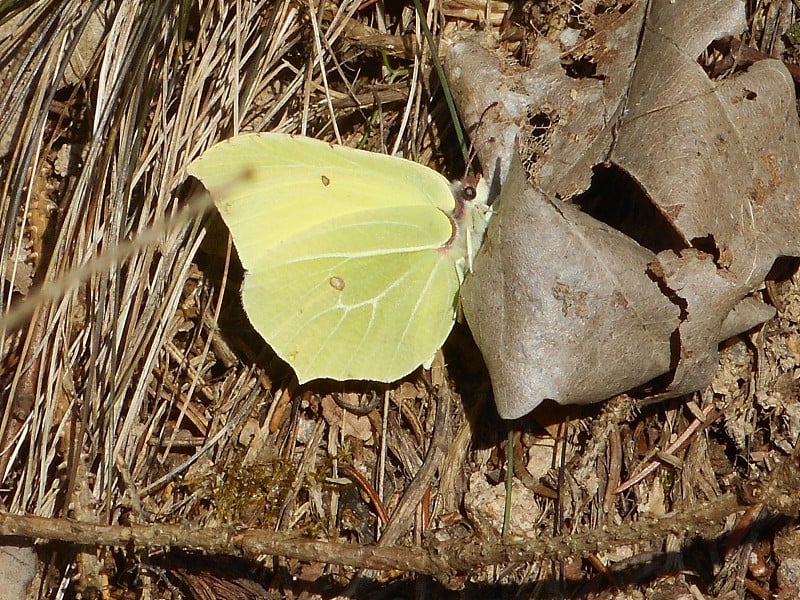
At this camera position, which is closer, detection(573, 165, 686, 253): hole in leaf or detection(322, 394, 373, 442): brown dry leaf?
detection(573, 165, 686, 253): hole in leaf

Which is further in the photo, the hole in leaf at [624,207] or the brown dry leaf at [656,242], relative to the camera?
the hole in leaf at [624,207]

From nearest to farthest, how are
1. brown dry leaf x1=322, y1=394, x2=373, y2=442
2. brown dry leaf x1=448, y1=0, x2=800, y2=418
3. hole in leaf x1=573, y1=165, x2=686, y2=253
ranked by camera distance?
brown dry leaf x1=448, y1=0, x2=800, y2=418, hole in leaf x1=573, y1=165, x2=686, y2=253, brown dry leaf x1=322, y1=394, x2=373, y2=442

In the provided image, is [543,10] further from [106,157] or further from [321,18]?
[106,157]

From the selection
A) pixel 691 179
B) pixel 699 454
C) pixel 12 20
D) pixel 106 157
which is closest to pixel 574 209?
pixel 691 179

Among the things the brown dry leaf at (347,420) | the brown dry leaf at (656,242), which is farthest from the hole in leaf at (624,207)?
the brown dry leaf at (347,420)

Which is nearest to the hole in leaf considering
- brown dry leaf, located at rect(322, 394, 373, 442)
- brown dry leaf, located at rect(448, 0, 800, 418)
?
brown dry leaf, located at rect(448, 0, 800, 418)

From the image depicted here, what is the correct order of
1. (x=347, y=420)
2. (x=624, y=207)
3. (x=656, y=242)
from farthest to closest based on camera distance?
(x=347, y=420)
(x=624, y=207)
(x=656, y=242)

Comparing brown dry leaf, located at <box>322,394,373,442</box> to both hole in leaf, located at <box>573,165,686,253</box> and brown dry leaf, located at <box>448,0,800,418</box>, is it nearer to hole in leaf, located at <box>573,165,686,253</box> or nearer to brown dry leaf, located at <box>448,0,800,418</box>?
brown dry leaf, located at <box>448,0,800,418</box>

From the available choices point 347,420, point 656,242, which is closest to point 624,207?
point 656,242

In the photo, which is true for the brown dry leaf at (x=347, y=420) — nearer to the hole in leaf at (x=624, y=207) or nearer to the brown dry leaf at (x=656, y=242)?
the brown dry leaf at (x=656, y=242)

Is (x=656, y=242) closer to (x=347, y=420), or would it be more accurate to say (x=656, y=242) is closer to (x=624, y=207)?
(x=624, y=207)
